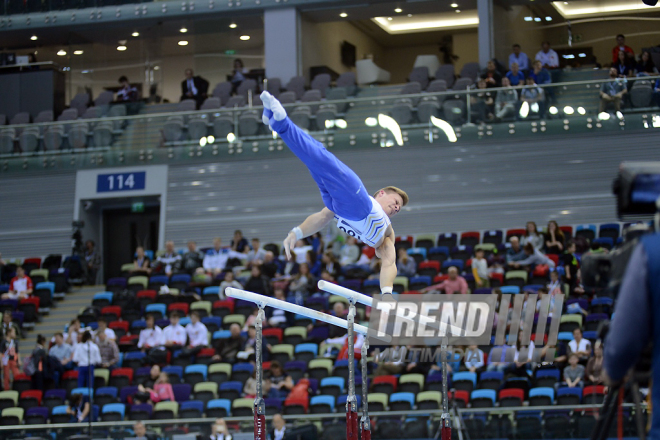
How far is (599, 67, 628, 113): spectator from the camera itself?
12445 mm

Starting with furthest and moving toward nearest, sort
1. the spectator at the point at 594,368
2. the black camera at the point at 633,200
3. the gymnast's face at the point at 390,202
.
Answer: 1. the spectator at the point at 594,368
2. the gymnast's face at the point at 390,202
3. the black camera at the point at 633,200

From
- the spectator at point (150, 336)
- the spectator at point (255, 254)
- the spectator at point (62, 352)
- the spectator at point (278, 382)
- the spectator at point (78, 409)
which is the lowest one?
the spectator at point (78, 409)

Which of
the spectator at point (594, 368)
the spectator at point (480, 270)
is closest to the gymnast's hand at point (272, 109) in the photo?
the spectator at point (594, 368)

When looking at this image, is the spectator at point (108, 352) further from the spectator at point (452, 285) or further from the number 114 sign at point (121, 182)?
the number 114 sign at point (121, 182)

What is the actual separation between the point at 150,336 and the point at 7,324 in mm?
2517

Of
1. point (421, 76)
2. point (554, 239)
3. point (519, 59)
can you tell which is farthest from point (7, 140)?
point (554, 239)

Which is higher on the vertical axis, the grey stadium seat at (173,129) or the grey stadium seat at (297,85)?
the grey stadium seat at (297,85)

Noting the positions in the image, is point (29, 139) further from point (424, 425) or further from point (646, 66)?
point (646, 66)

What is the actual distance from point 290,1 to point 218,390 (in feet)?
32.3

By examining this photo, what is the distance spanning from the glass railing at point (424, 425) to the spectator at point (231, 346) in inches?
91.0

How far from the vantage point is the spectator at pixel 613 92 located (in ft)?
40.8

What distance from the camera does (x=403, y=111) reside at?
44.0ft

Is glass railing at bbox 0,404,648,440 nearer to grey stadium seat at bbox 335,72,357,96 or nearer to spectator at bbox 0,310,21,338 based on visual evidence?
spectator at bbox 0,310,21,338

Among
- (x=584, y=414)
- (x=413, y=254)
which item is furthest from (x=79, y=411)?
(x=584, y=414)
